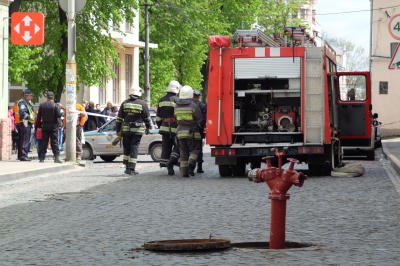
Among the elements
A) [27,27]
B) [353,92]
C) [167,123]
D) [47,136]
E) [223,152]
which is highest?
[27,27]

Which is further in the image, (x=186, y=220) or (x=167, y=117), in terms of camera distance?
(x=167, y=117)

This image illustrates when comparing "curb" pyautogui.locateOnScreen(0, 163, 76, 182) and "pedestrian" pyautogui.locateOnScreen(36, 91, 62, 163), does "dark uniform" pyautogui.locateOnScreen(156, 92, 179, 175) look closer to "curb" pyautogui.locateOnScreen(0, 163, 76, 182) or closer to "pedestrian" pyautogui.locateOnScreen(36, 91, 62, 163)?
"curb" pyautogui.locateOnScreen(0, 163, 76, 182)

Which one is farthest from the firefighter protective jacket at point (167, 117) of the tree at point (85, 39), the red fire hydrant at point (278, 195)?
the tree at point (85, 39)

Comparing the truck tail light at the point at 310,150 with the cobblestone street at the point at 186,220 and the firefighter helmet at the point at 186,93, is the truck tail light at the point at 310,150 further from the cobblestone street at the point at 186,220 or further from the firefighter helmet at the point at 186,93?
the firefighter helmet at the point at 186,93

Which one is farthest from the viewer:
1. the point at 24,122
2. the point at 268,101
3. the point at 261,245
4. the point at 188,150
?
the point at 24,122

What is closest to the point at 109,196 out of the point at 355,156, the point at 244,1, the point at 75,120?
the point at 75,120

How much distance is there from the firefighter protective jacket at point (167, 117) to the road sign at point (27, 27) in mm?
6329

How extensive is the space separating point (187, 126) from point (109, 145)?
9187mm

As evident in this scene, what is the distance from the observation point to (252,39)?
2256 centimetres

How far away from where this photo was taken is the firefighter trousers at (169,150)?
22828 mm

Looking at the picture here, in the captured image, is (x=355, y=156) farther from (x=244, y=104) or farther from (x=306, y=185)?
(x=306, y=185)

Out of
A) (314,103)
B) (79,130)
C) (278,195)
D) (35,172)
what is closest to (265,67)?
(314,103)

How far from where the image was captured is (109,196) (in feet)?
54.3

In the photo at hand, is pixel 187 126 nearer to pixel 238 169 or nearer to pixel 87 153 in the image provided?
pixel 238 169
